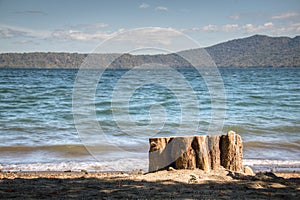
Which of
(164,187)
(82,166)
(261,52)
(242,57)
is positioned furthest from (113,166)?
(261,52)

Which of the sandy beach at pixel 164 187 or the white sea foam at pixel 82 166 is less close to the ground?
the sandy beach at pixel 164 187

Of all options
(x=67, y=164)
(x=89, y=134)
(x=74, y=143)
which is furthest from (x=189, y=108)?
(x=67, y=164)

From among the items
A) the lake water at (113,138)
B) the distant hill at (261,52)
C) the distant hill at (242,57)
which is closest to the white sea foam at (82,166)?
the lake water at (113,138)

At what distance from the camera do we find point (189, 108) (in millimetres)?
22750

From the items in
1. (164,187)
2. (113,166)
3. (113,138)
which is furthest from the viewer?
(113,138)

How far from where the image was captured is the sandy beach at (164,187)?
558 centimetres

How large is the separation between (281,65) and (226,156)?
403 ft

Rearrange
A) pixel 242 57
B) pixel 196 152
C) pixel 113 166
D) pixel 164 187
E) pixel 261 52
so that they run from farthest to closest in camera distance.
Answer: pixel 261 52, pixel 242 57, pixel 113 166, pixel 196 152, pixel 164 187

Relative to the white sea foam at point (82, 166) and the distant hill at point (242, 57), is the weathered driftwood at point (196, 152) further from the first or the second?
the distant hill at point (242, 57)

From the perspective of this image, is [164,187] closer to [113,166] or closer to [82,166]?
[113,166]

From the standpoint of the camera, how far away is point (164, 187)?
19.9 ft

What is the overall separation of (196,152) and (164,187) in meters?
1.14

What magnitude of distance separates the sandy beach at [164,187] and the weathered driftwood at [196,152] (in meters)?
0.18

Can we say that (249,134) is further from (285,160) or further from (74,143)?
(74,143)
